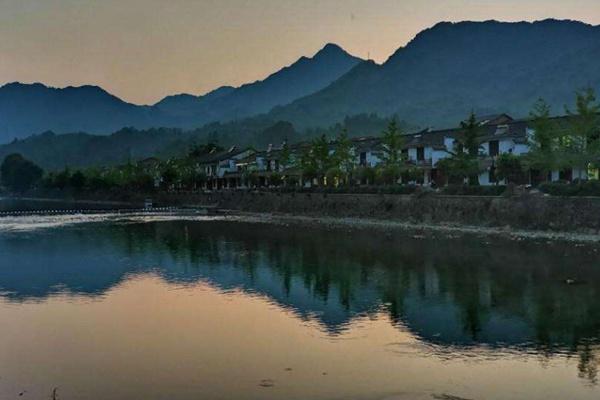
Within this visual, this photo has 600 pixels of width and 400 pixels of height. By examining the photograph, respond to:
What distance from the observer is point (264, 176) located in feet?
290

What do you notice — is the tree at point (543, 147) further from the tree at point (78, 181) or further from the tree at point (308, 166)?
the tree at point (78, 181)

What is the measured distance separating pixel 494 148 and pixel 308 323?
132ft

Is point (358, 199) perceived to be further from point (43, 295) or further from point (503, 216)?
point (43, 295)

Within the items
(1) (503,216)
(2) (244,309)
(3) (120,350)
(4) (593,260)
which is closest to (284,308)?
(2) (244,309)

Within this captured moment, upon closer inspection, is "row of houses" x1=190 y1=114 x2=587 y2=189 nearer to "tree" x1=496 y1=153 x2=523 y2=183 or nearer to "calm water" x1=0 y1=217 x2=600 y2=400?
"tree" x1=496 y1=153 x2=523 y2=183

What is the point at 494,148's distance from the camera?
55469mm

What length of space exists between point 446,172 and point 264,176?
3760 cm

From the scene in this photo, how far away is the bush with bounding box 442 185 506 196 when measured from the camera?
44.6 metres

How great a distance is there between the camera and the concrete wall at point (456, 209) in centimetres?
3847

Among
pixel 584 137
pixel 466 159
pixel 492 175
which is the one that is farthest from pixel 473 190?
pixel 584 137

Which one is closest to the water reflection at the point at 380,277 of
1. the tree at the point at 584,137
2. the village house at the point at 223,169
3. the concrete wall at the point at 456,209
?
the concrete wall at the point at 456,209

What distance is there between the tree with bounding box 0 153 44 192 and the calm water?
12473 centimetres

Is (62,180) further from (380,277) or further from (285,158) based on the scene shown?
(380,277)

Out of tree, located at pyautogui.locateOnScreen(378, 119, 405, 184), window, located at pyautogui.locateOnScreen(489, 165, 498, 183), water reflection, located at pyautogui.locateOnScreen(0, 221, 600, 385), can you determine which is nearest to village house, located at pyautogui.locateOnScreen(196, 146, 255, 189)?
tree, located at pyautogui.locateOnScreen(378, 119, 405, 184)
